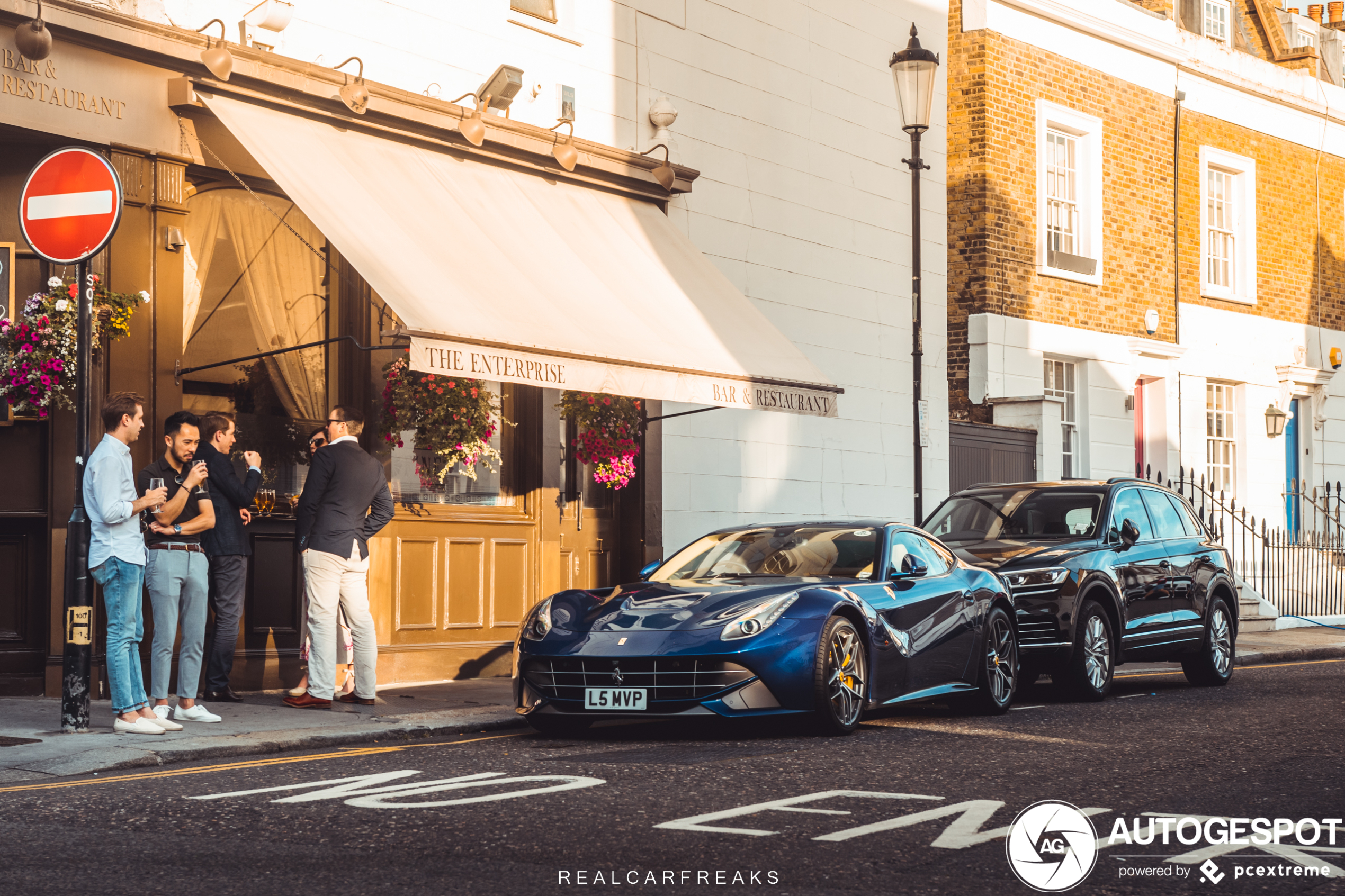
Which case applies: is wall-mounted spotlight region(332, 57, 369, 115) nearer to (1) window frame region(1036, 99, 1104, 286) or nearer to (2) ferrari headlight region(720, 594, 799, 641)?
(2) ferrari headlight region(720, 594, 799, 641)

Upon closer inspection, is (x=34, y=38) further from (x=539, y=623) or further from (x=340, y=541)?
(x=539, y=623)

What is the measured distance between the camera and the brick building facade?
2080 cm

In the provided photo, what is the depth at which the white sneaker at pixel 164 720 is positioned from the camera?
902 cm

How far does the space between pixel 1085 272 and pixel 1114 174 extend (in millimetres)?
1575

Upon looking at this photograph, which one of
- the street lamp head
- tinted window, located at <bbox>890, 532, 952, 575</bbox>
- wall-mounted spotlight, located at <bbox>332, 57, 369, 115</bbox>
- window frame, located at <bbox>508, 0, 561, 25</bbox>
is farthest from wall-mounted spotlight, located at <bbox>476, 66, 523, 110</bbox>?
tinted window, located at <bbox>890, 532, 952, 575</bbox>

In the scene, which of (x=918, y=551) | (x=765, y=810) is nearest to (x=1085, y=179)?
(x=918, y=551)

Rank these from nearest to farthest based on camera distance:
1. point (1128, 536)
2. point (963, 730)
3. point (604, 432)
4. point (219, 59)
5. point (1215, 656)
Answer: point (963, 730), point (219, 59), point (1128, 536), point (1215, 656), point (604, 432)

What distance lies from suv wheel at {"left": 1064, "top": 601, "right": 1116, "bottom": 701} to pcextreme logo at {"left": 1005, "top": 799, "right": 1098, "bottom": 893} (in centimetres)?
528

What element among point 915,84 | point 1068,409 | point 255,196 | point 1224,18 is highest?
point 1224,18

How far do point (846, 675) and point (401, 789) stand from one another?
3141mm

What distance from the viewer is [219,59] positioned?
36.8ft

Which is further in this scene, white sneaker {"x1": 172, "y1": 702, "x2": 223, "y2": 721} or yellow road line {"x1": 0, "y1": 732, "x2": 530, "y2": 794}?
white sneaker {"x1": 172, "y1": 702, "x2": 223, "y2": 721}

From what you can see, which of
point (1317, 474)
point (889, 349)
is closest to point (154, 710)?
point (889, 349)

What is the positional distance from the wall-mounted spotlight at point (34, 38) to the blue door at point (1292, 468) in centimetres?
2079
